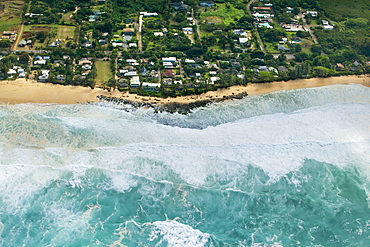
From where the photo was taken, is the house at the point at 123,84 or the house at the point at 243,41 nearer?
the house at the point at 123,84

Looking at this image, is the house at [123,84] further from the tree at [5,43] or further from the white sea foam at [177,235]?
the white sea foam at [177,235]

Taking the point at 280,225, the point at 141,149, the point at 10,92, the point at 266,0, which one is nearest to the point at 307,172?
the point at 280,225

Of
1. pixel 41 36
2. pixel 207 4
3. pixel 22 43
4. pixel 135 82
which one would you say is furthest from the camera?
pixel 207 4

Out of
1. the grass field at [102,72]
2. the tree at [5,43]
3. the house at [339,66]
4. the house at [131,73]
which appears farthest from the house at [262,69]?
the tree at [5,43]

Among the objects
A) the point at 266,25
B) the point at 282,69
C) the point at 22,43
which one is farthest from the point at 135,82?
the point at 266,25

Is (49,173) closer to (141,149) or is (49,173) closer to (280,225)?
(141,149)

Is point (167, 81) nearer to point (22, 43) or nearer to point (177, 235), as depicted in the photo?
point (22, 43)

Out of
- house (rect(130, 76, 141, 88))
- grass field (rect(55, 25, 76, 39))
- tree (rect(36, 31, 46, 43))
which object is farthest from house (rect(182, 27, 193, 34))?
tree (rect(36, 31, 46, 43))
